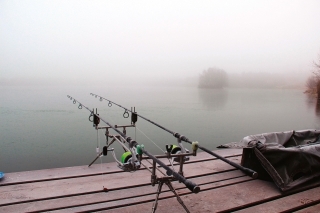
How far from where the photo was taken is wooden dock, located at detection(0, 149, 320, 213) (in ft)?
8.32

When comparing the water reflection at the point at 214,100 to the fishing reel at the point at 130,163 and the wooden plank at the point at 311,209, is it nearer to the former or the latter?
the wooden plank at the point at 311,209

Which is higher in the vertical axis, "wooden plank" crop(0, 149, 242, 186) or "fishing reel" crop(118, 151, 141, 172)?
"fishing reel" crop(118, 151, 141, 172)

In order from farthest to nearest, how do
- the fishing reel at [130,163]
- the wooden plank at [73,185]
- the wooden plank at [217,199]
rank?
the wooden plank at [73,185], the wooden plank at [217,199], the fishing reel at [130,163]

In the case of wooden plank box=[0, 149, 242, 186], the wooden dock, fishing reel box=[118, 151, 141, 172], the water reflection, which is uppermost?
fishing reel box=[118, 151, 141, 172]

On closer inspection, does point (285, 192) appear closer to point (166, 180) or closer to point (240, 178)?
point (240, 178)

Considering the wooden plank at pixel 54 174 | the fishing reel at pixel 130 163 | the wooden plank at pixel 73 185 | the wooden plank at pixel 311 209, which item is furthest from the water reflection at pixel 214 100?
the fishing reel at pixel 130 163

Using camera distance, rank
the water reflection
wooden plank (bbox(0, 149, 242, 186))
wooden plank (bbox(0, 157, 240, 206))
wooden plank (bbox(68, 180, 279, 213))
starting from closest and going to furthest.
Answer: wooden plank (bbox(68, 180, 279, 213))
wooden plank (bbox(0, 157, 240, 206))
wooden plank (bbox(0, 149, 242, 186))
the water reflection

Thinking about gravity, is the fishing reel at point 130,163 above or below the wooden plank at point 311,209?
above

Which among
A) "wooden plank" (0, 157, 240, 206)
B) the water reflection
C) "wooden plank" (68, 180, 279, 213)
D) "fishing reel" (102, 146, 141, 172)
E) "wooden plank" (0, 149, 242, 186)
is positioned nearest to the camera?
"fishing reel" (102, 146, 141, 172)

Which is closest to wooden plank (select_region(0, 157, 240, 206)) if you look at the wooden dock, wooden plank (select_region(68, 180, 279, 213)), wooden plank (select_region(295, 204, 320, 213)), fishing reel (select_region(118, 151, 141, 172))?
the wooden dock

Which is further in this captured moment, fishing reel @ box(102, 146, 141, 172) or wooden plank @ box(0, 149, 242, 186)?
wooden plank @ box(0, 149, 242, 186)

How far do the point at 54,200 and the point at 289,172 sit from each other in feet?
8.65

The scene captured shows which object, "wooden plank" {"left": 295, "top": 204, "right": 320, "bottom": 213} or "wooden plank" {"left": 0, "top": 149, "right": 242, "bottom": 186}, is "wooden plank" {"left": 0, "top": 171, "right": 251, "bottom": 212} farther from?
"wooden plank" {"left": 295, "top": 204, "right": 320, "bottom": 213}

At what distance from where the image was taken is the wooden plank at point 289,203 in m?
2.56
